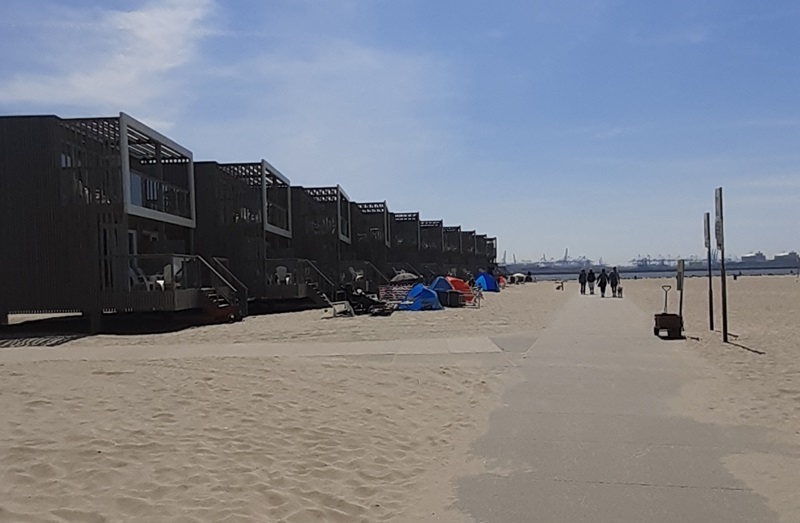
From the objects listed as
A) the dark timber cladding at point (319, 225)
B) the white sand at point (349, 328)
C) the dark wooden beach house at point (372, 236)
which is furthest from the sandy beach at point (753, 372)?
the dark wooden beach house at point (372, 236)

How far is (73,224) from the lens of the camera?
800 inches

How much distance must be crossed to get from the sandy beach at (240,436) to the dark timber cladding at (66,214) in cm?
832

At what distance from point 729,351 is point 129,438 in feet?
37.2

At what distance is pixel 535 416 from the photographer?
8.39 metres

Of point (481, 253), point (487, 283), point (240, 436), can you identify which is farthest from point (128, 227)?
point (481, 253)

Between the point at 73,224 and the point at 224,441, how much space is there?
15.6 meters

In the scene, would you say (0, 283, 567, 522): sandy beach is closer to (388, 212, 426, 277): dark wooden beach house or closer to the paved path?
the paved path

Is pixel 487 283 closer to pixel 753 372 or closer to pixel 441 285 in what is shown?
pixel 441 285

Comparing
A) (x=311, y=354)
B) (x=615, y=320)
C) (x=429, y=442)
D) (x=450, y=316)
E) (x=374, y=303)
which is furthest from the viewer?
(x=374, y=303)

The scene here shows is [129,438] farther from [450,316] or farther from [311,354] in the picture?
[450,316]

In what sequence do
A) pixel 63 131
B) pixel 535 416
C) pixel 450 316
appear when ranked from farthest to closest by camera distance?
pixel 450 316
pixel 63 131
pixel 535 416

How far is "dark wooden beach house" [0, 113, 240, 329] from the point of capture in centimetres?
2022

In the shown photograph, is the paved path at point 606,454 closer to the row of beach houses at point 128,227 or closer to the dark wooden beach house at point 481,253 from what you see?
the row of beach houses at point 128,227

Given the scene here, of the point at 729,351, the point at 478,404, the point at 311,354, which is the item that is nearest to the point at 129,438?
the point at 478,404
